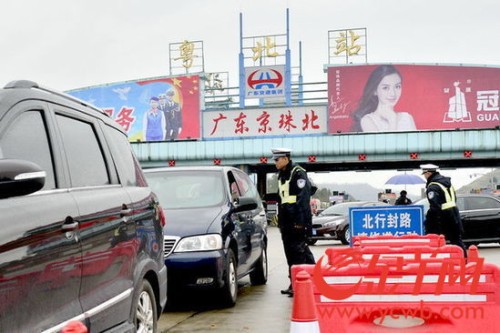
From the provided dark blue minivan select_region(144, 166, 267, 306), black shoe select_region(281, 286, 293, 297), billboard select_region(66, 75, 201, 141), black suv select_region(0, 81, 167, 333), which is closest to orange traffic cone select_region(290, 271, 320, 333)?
black suv select_region(0, 81, 167, 333)

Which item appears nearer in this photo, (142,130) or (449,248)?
(449,248)

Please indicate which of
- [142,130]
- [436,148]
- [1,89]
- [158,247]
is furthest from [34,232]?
[142,130]

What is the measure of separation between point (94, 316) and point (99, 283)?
0.66ft

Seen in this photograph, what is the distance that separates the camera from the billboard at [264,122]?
132 feet

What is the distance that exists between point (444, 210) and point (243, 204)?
386cm

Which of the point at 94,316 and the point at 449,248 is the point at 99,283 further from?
the point at 449,248

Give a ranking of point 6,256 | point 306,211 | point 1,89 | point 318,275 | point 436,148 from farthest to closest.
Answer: point 436,148 < point 306,211 < point 318,275 < point 1,89 < point 6,256

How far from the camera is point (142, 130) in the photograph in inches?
1679

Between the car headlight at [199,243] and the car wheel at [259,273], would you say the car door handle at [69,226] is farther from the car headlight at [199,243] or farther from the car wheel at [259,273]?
the car wheel at [259,273]

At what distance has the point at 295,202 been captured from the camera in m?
9.30

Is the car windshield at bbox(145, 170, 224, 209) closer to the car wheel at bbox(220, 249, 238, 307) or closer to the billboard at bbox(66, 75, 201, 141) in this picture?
the car wheel at bbox(220, 249, 238, 307)

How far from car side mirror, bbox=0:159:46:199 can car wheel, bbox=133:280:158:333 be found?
1.95m

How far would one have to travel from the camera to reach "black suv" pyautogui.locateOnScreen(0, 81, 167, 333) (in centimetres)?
311

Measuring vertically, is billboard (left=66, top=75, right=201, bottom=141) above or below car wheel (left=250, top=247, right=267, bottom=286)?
above
